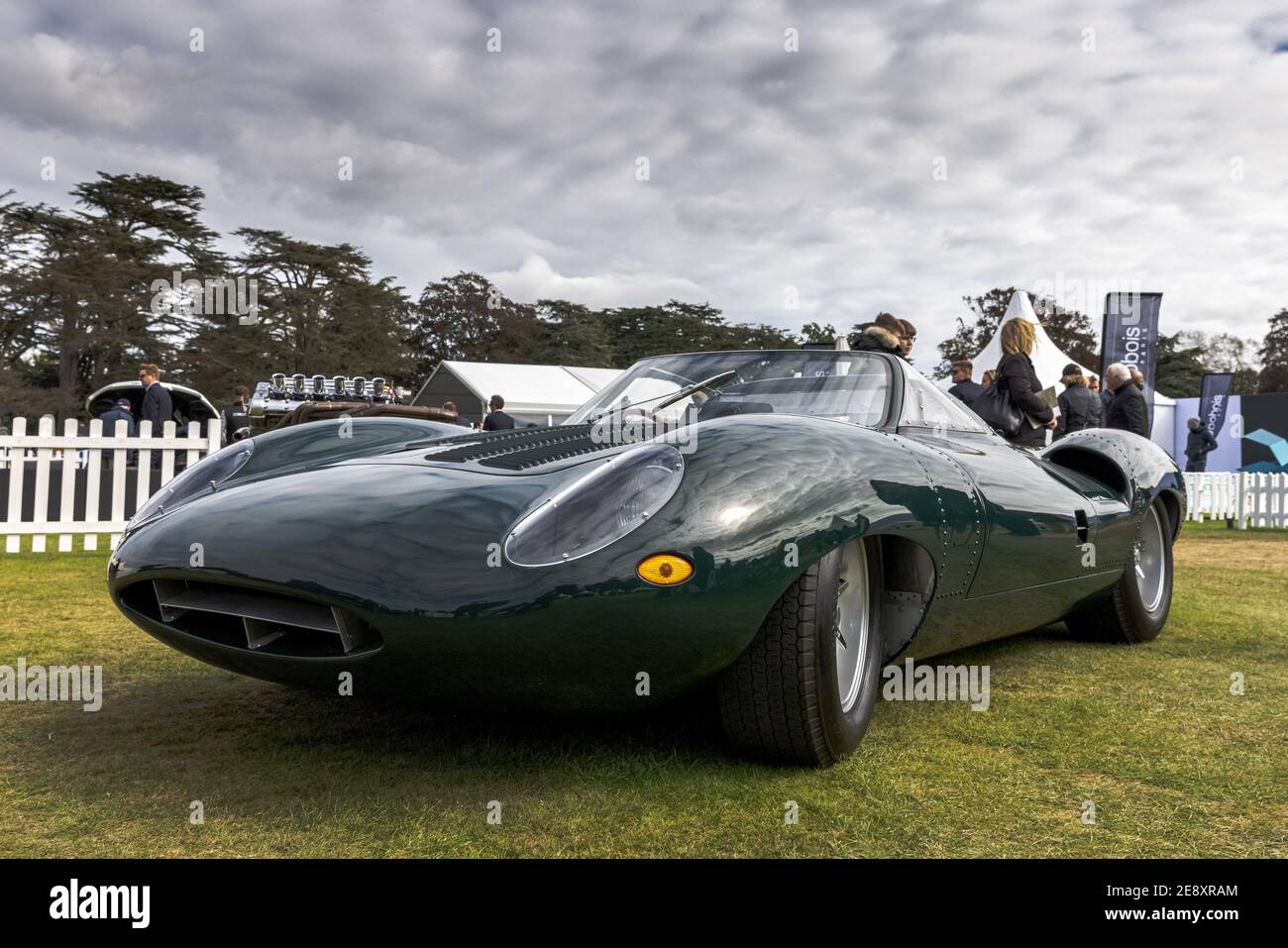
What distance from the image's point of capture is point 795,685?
7.95 ft

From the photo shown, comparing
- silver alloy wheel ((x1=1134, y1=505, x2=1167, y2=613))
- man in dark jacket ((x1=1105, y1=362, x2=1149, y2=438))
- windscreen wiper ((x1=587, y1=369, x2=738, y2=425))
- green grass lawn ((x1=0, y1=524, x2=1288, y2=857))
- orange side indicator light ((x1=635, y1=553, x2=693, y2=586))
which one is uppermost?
man in dark jacket ((x1=1105, y1=362, x2=1149, y2=438))

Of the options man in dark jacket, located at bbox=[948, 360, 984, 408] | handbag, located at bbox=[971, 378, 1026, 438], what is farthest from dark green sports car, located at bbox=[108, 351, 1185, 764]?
man in dark jacket, located at bbox=[948, 360, 984, 408]

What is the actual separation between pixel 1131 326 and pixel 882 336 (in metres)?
16.1

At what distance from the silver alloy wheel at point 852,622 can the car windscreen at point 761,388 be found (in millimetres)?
609

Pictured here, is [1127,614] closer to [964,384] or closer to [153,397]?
[964,384]

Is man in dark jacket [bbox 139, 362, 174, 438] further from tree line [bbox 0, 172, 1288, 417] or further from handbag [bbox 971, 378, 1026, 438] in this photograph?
tree line [bbox 0, 172, 1288, 417]

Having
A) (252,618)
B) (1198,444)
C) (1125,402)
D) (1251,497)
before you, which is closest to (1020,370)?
(1125,402)

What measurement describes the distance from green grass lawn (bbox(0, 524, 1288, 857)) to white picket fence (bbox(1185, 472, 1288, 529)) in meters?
11.9

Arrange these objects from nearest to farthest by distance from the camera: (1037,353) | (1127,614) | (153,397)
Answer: (1127,614), (153,397), (1037,353)

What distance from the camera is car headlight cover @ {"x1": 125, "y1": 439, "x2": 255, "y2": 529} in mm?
3082

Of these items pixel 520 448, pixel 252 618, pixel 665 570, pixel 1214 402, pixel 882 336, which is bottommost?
pixel 252 618

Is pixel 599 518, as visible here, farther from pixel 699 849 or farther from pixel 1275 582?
pixel 1275 582

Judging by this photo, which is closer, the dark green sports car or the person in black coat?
the dark green sports car
